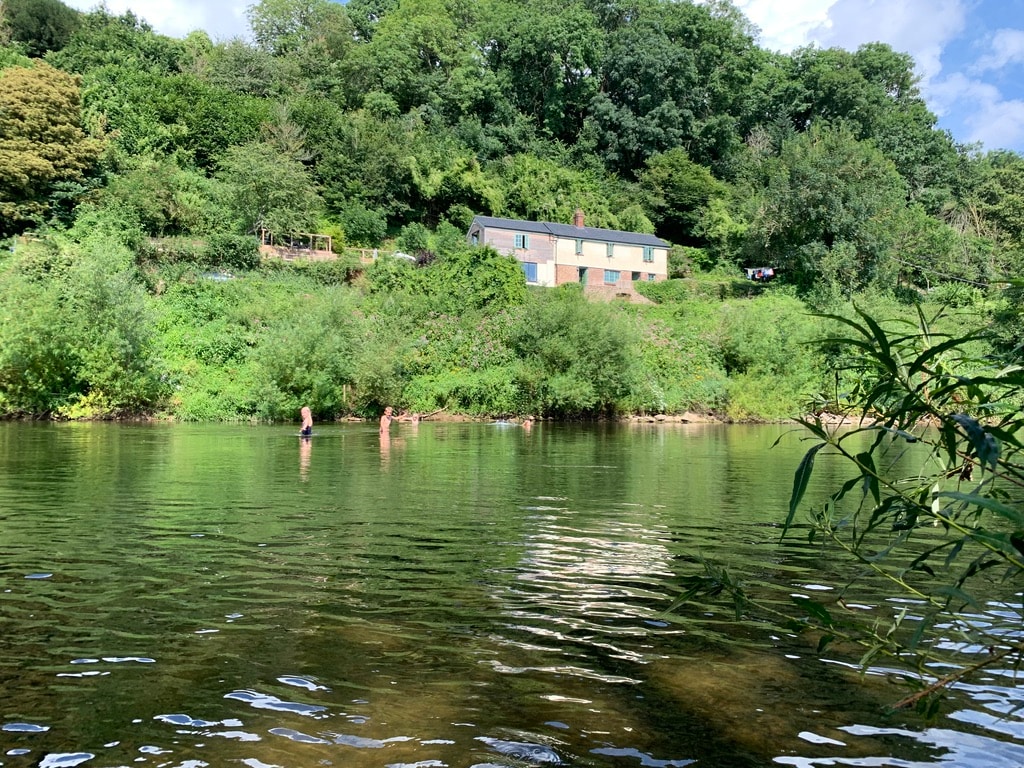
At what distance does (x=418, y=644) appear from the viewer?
6.77 m

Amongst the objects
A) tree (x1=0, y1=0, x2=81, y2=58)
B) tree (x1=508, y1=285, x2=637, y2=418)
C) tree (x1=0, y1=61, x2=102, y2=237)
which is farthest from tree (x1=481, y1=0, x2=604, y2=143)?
tree (x1=508, y1=285, x2=637, y2=418)

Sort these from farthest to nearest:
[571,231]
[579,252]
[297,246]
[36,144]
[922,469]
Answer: [571,231]
[579,252]
[297,246]
[36,144]
[922,469]

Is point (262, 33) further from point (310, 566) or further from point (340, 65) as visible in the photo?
point (310, 566)

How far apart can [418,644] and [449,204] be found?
68426mm

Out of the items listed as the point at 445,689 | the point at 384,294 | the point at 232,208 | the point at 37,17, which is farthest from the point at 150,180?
the point at 445,689

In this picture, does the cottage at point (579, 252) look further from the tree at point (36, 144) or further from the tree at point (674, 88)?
the tree at point (36, 144)

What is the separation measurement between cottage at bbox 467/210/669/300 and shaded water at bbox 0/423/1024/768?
49933mm

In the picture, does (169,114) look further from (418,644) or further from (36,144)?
(418,644)

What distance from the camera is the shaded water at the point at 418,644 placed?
4.92 metres

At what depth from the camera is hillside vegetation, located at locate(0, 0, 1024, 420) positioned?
39406mm

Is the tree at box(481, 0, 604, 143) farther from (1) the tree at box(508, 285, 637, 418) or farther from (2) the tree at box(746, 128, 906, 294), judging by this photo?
(1) the tree at box(508, 285, 637, 418)

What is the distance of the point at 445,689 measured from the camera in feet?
19.0

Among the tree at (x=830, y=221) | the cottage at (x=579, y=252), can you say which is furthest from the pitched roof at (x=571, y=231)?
the tree at (x=830, y=221)

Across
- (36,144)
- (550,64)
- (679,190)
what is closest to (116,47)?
(36,144)
